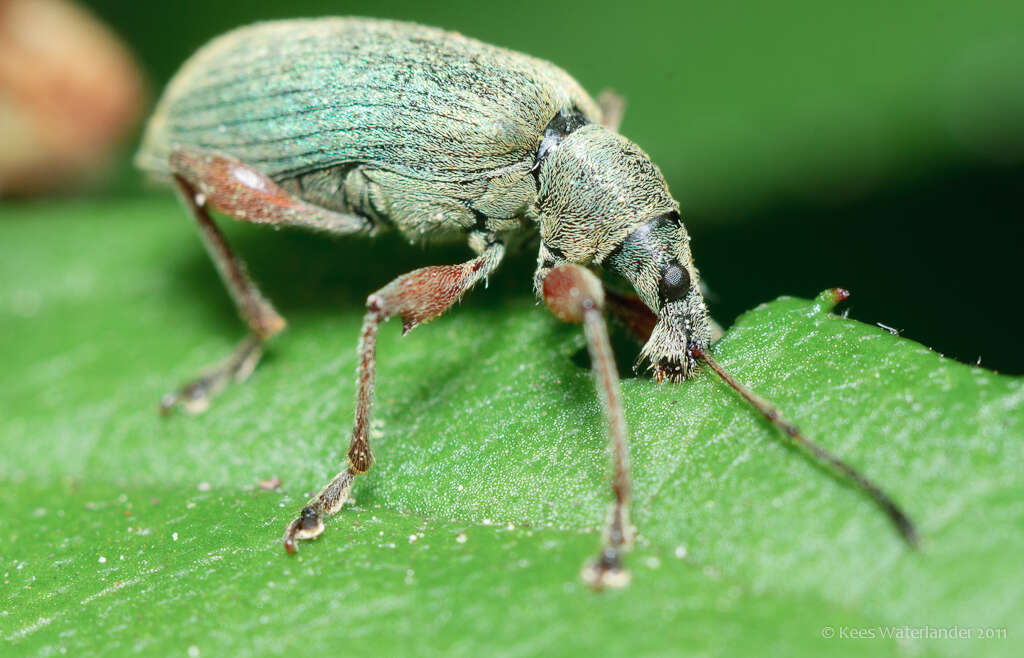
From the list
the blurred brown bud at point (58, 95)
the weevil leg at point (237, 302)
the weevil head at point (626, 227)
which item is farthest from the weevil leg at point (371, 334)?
the blurred brown bud at point (58, 95)

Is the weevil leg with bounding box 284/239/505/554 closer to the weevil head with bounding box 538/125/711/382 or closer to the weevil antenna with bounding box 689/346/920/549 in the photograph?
the weevil head with bounding box 538/125/711/382

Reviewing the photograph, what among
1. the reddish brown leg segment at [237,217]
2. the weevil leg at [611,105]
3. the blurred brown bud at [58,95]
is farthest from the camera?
the blurred brown bud at [58,95]

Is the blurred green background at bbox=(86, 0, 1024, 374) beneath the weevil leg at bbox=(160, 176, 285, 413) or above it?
above

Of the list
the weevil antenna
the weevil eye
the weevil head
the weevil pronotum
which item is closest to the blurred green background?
the weevil pronotum

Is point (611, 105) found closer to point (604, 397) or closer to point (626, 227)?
point (626, 227)

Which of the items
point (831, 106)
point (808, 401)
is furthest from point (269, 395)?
point (831, 106)

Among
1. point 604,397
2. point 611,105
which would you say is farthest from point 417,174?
point 604,397

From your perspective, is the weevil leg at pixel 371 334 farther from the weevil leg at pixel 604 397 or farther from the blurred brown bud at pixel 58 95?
the blurred brown bud at pixel 58 95

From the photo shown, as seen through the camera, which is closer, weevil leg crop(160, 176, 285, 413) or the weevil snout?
the weevil snout
